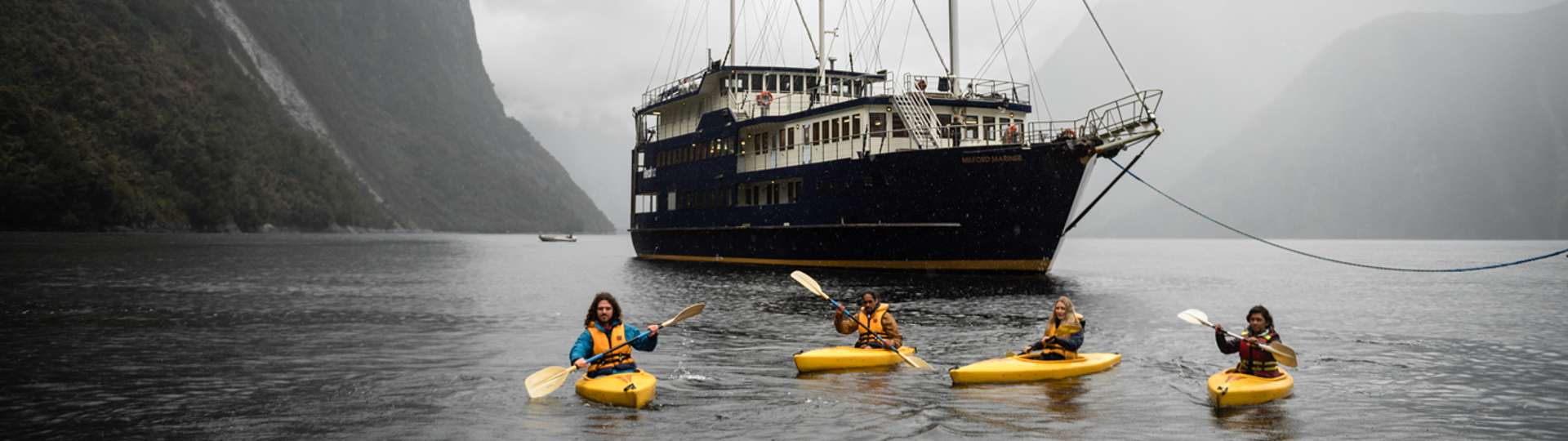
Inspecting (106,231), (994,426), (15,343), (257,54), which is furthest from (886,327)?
(257,54)

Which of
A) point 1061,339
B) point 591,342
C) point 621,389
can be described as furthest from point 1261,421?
point 591,342

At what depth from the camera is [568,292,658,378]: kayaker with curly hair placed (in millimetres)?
12195

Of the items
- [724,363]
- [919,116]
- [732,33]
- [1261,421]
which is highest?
[732,33]

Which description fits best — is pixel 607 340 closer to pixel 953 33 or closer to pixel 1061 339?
pixel 1061 339

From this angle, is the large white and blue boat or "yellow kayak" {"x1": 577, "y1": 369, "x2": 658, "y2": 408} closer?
"yellow kayak" {"x1": 577, "y1": 369, "x2": 658, "y2": 408}

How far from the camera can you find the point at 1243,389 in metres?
12.3

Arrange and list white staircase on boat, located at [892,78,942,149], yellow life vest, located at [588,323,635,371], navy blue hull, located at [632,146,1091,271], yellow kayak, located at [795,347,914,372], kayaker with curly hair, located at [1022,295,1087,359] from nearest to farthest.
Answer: yellow life vest, located at [588,323,635,371] → kayaker with curly hair, located at [1022,295,1087,359] → yellow kayak, located at [795,347,914,372] → navy blue hull, located at [632,146,1091,271] → white staircase on boat, located at [892,78,942,149]

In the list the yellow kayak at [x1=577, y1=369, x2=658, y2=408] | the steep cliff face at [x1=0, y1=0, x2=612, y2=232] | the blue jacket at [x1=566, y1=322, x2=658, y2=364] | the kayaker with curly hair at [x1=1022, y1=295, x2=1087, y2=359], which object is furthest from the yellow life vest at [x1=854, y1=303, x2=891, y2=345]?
the steep cliff face at [x1=0, y1=0, x2=612, y2=232]

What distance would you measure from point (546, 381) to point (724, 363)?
407cm

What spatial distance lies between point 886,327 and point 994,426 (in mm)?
4415

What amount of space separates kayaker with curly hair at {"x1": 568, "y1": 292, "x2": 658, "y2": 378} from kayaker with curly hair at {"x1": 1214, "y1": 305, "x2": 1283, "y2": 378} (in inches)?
290

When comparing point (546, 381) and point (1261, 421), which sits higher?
point (546, 381)

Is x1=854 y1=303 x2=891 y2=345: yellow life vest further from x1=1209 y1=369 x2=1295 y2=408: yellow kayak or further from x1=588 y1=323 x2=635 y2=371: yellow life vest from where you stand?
x1=1209 y1=369 x2=1295 y2=408: yellow kayak

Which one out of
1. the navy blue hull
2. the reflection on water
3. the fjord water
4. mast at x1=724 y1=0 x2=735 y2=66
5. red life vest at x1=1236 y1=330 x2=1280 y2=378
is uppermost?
mast at x1=724 y1=0 x2=735 y2=66
